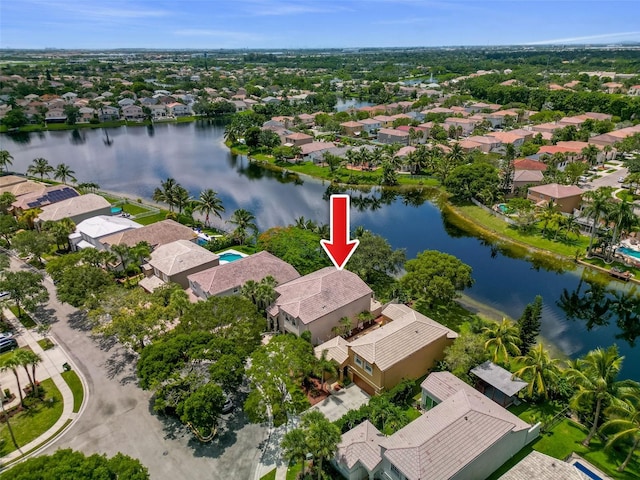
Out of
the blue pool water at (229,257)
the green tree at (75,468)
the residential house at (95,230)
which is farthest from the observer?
the blue pool water at (229,257)

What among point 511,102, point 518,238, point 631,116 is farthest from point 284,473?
point 511,102

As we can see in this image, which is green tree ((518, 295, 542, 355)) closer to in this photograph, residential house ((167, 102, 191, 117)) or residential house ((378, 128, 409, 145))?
residential house ((378, 128, 409, 145))

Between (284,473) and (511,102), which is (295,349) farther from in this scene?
(511,102)

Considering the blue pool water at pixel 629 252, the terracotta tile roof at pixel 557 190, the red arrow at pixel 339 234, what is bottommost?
the blue pool water at pixel 629 252

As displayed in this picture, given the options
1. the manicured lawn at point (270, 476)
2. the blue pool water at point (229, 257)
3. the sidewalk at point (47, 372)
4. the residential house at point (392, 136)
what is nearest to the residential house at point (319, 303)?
the manicured lawn at point (270, 476)

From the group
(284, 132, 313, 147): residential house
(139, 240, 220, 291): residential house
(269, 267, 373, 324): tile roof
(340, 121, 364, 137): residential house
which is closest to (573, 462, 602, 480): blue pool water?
(269, 267, 373, 324): tile roof

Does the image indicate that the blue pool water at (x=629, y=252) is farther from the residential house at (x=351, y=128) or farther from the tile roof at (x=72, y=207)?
the residential house at (x=351, y=128)
